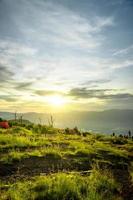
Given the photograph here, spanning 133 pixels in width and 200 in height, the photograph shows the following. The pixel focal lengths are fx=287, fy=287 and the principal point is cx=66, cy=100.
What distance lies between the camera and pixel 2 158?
1594 centimetres

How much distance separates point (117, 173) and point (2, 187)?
6440 millimetres

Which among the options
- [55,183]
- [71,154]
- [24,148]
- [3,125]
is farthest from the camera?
[3,125]

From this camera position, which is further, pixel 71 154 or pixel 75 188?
pixel 71 154

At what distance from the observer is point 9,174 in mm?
13102

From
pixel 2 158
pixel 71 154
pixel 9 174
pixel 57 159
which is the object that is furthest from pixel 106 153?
pixel 9 174

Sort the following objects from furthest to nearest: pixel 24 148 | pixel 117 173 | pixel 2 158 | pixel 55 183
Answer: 1. pixel 24 148
2. pixel 2 158
3. pixel 117 173
4. pixel 55 183

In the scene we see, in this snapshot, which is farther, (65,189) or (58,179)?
(58,179)

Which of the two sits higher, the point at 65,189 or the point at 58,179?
the point at 58,179

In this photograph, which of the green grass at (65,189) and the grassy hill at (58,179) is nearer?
the green grass at (65,189)

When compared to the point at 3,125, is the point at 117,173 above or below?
below

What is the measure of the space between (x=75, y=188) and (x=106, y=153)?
40.2ft

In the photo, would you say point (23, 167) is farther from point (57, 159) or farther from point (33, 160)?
point (57, 159)

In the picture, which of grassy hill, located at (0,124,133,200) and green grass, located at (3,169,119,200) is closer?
green grass, located at (3,169,119,200)

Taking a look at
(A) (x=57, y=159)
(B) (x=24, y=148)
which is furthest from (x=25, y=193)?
(B) (x=24, y=148)
